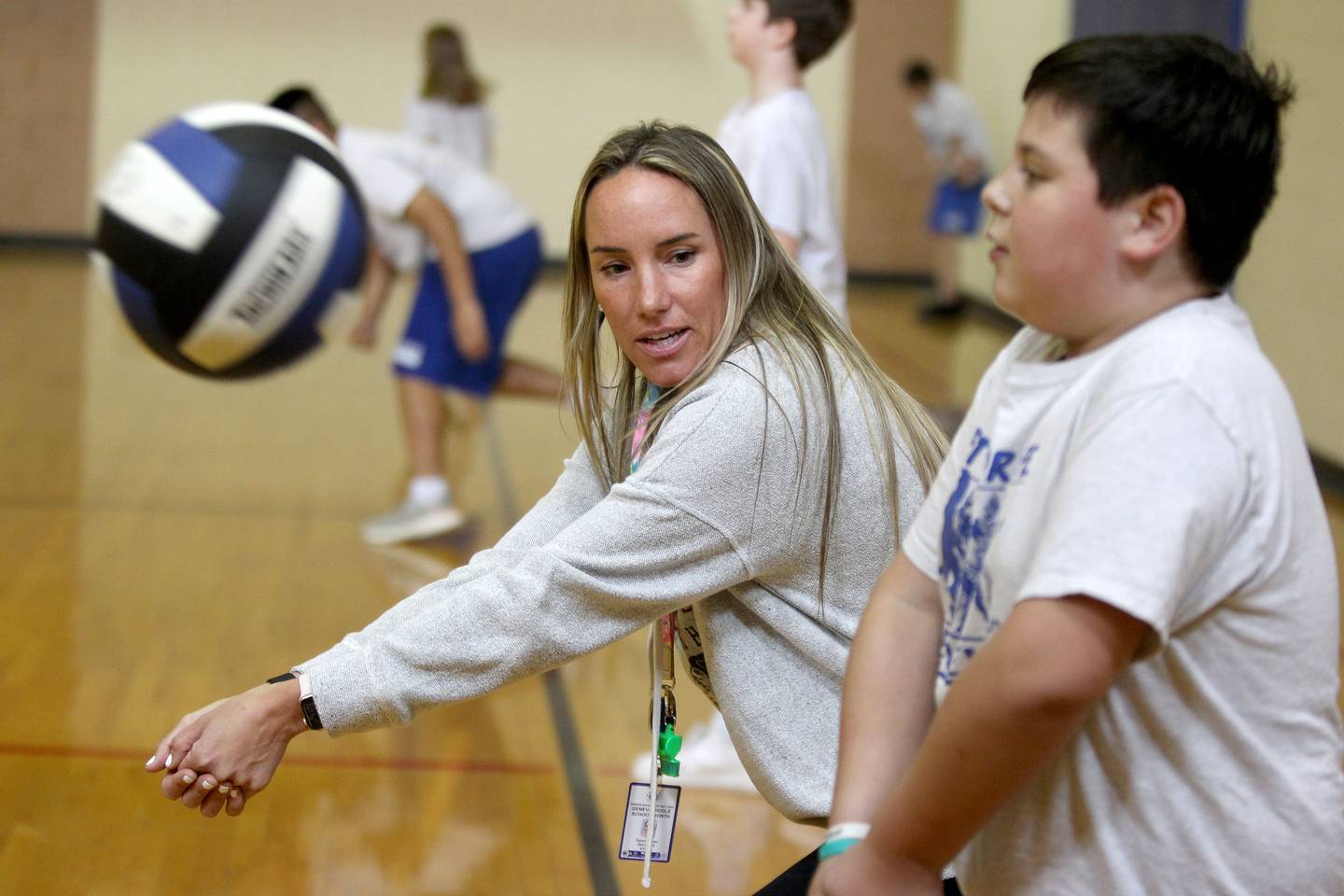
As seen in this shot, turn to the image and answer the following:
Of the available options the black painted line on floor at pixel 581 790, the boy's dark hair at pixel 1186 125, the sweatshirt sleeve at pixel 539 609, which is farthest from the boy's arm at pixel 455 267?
the boy's dark hair at pixel 1186 125

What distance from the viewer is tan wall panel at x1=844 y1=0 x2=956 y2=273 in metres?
11.2

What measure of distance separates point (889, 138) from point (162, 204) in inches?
372

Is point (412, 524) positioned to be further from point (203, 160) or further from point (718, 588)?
point (718, 588)

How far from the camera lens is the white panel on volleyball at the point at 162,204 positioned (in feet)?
7.76

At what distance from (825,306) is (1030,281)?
0.62 m

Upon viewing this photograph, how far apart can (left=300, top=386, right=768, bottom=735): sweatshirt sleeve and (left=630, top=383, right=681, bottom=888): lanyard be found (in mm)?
183

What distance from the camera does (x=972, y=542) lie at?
1025mm

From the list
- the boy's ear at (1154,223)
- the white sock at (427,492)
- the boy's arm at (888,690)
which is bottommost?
the white sock at (427,492)

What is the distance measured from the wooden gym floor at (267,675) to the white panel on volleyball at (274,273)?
0.16 m

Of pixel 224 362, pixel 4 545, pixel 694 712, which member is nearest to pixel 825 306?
pixel 224 362

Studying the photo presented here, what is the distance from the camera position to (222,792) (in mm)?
1355

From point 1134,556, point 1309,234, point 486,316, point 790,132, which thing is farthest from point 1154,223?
point 1309,234

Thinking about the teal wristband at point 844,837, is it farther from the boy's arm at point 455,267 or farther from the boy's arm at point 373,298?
the boy's arm at point 373,298

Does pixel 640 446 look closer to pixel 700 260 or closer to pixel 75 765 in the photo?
pixel 700 260
